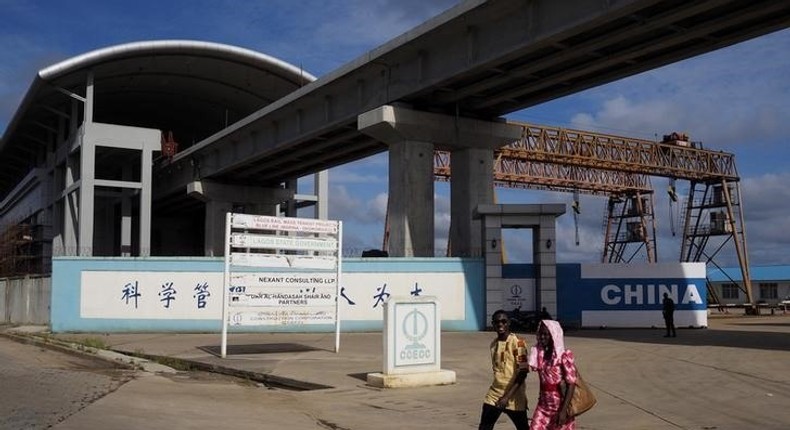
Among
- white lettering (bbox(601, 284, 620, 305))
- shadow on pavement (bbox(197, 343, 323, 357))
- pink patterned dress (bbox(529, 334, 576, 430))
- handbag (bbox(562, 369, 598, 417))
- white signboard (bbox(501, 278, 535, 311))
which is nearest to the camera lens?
handbag (bbox(562, 369, 598, 417))

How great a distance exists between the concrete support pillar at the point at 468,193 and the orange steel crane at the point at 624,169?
65.4 feet

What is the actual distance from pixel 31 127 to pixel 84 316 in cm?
3348

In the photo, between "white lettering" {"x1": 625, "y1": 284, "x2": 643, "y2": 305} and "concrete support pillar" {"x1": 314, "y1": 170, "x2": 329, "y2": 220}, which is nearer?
"white lettering" {"x1": 625, "y1": 284, "x2": 643, "y2": 305}

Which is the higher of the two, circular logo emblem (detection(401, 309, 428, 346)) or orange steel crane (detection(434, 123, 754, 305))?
orange steel crane (detection(434, 123, 754, 305))

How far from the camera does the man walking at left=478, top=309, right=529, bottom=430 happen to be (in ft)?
23.9

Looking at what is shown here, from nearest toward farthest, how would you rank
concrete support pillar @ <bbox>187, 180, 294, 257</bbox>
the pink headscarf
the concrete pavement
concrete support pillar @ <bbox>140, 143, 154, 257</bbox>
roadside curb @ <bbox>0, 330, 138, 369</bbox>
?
the pink headscarf, the concrete pavement, roadside curb @ <bbox>0, 330, 138, 369</bbox>, concrete support pillar @ <bbox>140, 143, 154, 257</bbox>, concrete support pillar @ <bbox>187, 180, 294, 257</bbox>

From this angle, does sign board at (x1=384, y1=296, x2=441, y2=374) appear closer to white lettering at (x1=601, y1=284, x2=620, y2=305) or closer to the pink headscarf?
the pink headscarf

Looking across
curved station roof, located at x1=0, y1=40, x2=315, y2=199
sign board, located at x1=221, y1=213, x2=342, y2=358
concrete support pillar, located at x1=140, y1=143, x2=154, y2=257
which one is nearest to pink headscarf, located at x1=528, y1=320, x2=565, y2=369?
sign board, located at x1=221, y1=213, x2=342, y2=358

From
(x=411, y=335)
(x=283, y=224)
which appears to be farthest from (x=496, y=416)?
(x=283, y=224)

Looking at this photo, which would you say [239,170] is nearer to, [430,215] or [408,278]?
[430,215]

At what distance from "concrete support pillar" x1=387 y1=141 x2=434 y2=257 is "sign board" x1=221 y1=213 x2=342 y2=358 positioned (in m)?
10.6

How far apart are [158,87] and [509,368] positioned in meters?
47.3

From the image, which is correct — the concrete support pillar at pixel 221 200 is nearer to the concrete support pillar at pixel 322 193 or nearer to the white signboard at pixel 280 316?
the concrete support pillar at pixel 322 193

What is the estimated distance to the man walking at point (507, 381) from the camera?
727 cm
